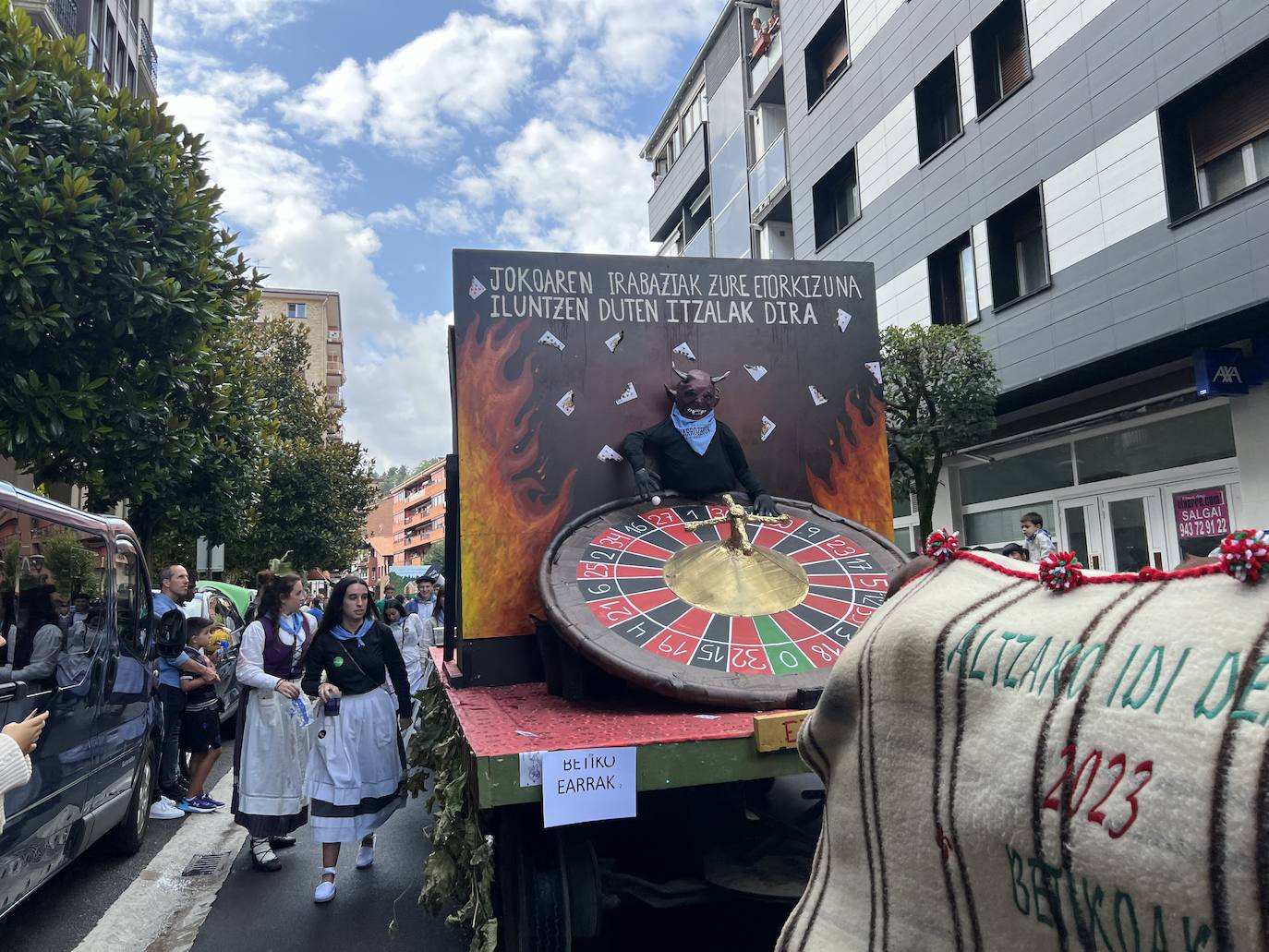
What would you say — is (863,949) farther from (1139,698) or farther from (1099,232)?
(1099,232)

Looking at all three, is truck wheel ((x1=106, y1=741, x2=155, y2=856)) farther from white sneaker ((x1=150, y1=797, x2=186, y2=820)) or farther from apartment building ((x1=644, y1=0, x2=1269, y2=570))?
apartment building ((x1=644, y1=0, x2=1269, y2=570))

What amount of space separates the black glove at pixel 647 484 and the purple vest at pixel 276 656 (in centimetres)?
271

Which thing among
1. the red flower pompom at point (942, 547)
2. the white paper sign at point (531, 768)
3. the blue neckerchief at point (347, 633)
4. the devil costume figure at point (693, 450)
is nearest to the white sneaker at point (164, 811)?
the blue neckerchief at point (347, 633)

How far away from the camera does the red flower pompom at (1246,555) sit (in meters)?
1.10

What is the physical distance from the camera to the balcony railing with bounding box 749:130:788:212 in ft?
68.3

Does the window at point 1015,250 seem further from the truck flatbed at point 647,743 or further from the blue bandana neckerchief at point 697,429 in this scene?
the truck flatbed at point 647,743

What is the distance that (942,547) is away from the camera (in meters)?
1.77

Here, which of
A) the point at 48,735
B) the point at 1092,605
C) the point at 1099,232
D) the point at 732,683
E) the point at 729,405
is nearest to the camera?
the point at 1092,605

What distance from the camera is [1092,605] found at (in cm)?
134

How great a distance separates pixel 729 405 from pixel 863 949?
399 cm

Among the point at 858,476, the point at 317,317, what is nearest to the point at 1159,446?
the point at 858,476

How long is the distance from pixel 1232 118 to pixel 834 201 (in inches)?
371

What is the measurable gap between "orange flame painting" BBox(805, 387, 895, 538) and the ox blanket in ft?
12.1

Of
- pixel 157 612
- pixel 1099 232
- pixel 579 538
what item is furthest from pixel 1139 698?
pixel 1099 232
